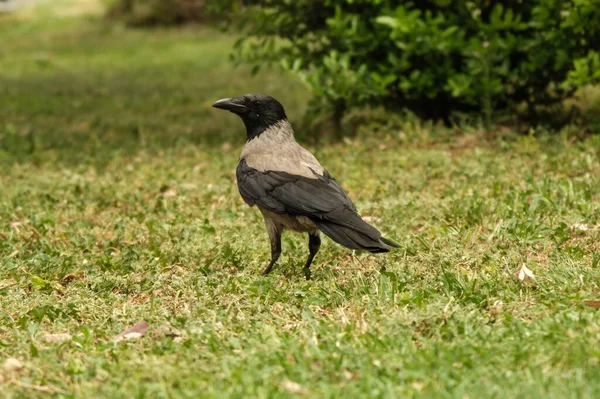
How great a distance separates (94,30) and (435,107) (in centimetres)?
1807

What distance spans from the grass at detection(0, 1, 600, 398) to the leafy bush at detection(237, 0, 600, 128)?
1.79 ft

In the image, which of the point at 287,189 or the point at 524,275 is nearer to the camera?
the point at 524,275

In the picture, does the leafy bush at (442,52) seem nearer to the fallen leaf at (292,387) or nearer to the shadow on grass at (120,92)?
the shadow on grass at (120,92)

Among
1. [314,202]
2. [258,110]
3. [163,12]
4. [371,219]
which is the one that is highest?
[258,110]

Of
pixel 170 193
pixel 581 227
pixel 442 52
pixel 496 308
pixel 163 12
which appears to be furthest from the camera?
pixel 163 12

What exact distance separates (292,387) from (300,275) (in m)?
2.01

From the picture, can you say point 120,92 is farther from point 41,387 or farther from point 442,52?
point 41,387

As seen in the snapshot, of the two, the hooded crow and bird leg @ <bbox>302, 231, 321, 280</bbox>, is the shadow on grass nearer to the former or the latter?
the hooded crow

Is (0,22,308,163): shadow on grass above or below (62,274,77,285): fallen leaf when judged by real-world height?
below

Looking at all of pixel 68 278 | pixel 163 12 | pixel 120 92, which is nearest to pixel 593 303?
pixel 68 278

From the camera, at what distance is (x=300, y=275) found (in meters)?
5.54

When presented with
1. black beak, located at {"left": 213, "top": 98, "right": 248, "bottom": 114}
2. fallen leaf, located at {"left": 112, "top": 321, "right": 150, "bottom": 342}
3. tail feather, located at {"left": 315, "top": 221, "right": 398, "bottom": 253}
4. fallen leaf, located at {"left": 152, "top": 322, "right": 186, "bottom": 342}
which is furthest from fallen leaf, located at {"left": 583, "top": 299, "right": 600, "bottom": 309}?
black beak, located at {"left": 213, "top": 98, "right": 248, "bottom": 114}

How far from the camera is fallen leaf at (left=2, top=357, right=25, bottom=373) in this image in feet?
13.0

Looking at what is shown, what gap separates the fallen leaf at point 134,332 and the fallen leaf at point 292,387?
1081 mm
